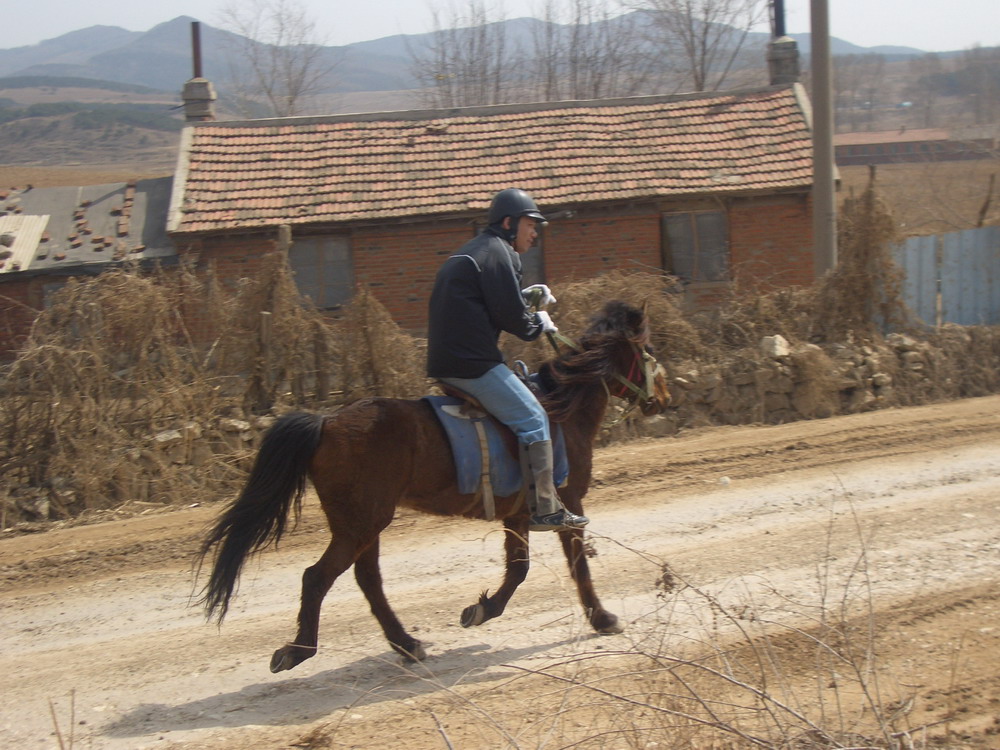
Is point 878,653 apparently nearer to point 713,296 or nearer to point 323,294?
point 713,296

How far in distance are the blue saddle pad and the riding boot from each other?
124mm

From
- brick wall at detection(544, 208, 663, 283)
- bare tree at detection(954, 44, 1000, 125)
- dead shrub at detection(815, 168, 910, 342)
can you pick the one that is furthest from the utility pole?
bare tree at detection(954, 44, 1000, 125)

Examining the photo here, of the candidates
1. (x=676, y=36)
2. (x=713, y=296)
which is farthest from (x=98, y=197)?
(x=676, y=36)

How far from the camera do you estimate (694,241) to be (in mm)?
19141

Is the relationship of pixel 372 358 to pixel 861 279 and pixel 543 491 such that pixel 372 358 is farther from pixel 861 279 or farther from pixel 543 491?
pixel 861 279

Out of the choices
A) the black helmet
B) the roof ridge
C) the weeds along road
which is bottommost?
the weeds along road

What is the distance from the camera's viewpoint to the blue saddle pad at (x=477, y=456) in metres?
5.59

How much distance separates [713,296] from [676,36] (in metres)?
22.6

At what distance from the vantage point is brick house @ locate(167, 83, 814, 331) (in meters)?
18.2

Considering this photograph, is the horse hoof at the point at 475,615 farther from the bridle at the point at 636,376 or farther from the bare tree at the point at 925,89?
the bare tree at the point at 925,89

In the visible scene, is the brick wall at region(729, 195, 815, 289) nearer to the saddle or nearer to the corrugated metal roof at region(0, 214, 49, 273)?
the corrugated metal roof at region(0, 214, 49, 273)

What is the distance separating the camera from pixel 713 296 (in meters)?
17.9

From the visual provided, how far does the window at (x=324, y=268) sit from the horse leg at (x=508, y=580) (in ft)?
43.0

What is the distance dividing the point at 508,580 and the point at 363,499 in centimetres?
116
